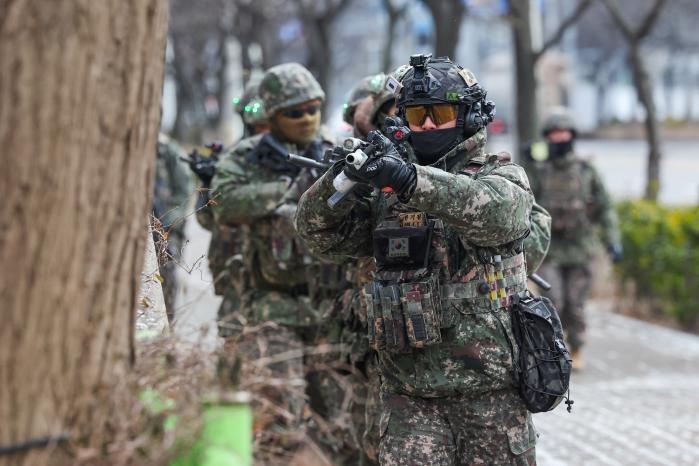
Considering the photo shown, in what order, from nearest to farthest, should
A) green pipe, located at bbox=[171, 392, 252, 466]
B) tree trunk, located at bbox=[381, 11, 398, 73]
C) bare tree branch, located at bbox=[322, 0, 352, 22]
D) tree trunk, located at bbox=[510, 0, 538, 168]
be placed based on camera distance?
green pipe, located at bbox=[171, 392, 252, 466], tree trunk, located at bbox=[510, 0, 538, 168], tree trunk, located at bbox=[381, 11, 398, 73], bare tree branch, located at bbox=[322, 0, 352, 22]

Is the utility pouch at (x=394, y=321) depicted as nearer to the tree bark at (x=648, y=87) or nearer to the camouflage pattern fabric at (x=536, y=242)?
the camouflage pattern fabric at (x=536, y=242)

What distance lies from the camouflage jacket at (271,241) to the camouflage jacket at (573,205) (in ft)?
12.2

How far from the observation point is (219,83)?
141ft

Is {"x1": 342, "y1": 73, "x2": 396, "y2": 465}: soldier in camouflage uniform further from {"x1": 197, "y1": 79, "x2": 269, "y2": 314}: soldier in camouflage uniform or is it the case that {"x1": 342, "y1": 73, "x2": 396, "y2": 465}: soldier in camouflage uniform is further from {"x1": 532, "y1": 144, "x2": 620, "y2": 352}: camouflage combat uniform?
{"x1": 532, "y1": 144, "x2": 620, "y2": 352}: camouflage combat uniform

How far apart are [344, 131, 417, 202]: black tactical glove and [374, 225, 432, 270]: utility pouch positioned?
364 millimetres

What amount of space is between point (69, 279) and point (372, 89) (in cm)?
362

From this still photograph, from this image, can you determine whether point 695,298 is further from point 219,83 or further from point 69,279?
point 219,83

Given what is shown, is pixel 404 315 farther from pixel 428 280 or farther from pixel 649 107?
pixel 649 107

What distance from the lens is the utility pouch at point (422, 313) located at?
4.41 m

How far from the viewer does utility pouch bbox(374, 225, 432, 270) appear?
4.42m

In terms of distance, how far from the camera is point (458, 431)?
15.0ft

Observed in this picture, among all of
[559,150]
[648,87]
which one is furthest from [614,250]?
[648,87]

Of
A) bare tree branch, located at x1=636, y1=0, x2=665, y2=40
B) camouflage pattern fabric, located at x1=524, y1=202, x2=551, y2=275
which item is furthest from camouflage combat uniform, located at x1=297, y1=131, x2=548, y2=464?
bare tree branch, located at x1=636, y1=0, x2=665, y2=40

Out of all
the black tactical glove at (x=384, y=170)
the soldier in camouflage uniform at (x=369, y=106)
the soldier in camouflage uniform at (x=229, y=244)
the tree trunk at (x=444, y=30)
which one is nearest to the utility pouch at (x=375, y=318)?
the black tactical glove at (x=384, y=170)
